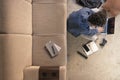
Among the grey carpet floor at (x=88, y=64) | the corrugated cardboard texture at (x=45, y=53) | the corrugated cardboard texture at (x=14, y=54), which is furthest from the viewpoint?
the grey carpet floor at (x=88, y=64)

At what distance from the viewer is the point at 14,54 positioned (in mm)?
2205

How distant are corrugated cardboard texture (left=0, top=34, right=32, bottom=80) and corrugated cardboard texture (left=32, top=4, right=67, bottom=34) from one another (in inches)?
10.8

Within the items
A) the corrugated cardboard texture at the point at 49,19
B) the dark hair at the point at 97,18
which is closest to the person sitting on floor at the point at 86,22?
the dark hair at the point at 97,18

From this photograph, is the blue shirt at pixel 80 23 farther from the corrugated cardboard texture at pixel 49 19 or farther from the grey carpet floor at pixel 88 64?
the grey carpet floor at pixel 88 64

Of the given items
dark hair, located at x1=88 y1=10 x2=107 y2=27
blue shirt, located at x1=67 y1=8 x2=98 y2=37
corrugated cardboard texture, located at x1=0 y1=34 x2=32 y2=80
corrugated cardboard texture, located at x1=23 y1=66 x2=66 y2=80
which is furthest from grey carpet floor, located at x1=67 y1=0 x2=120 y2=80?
corrugated cardboard texture, located at x1=0 y1=34 x2=32 y2=80

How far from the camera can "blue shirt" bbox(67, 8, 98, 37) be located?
A: 8.87ft

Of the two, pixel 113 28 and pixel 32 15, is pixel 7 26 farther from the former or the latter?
pixel 113 28

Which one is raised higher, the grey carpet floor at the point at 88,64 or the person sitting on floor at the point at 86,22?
the person sitting on floor at the point at 86,22

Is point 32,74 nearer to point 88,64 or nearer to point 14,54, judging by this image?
point 14,54

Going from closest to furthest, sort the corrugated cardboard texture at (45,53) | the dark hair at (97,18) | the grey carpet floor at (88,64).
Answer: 1. the dark hair at (97,18)
2. the corrugated cardboard texture at (45,53)
3. the grey carpet floor at (88,64)

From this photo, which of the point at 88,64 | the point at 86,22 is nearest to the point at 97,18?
the point at 86,22

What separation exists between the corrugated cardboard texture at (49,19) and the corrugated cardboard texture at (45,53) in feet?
0.28

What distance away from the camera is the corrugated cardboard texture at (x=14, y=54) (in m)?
2.08

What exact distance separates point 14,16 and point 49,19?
64 cm
